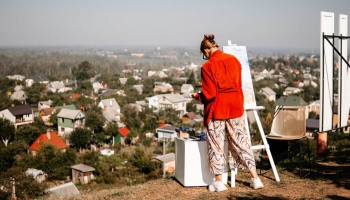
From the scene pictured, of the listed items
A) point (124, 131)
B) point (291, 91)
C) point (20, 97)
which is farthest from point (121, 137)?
point (291, 91)

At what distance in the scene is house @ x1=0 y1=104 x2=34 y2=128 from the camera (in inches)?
879

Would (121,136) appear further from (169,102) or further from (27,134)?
(169,102)

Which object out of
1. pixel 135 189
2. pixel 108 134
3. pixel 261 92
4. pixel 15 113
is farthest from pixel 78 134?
pixel 261 92

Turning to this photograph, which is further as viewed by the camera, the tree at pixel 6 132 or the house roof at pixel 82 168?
the tree at pixel 6 132

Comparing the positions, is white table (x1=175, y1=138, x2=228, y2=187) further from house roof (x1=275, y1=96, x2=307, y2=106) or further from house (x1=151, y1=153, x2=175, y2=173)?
house (x1=151, y1=153, x2=175, y2=173)

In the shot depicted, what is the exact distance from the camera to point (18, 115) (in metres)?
22.8

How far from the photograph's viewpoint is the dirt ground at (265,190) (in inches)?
114

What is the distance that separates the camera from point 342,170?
3.62m

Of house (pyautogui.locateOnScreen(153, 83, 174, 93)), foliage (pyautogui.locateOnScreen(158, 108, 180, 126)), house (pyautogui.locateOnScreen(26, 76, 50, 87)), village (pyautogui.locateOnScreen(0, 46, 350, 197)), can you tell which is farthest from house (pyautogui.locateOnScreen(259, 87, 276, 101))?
house (pyautogui.locateOnScreen(26, 76, 50, 87))

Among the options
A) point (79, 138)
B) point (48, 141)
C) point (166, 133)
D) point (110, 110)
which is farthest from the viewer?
point (110, 110)

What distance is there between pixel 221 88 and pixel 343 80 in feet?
6.10

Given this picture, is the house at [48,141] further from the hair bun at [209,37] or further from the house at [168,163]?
the hair bun at [209,37]

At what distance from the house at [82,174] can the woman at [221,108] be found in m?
10.3

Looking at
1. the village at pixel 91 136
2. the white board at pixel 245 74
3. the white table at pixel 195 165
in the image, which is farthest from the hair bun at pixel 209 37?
the white table at pixel 195 165
